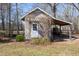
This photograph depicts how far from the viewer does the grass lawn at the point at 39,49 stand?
8.03m

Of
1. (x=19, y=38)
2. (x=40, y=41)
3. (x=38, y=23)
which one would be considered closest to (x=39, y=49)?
(x=40, y=41)

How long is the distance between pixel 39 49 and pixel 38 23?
807mm

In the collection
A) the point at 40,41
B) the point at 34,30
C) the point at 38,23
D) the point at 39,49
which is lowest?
the point at 39,49

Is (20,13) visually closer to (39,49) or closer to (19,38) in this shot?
(19,38)

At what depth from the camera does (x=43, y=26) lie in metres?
8.59

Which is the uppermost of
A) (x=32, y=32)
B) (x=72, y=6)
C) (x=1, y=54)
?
(x=72, y=6)

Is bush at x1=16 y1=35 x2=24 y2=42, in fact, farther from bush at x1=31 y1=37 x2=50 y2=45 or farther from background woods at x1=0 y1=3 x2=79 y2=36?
bush at x1=31 y1=37 x2=50 y2=45

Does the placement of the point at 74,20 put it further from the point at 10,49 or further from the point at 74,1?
the point at 10,49

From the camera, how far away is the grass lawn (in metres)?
8.03

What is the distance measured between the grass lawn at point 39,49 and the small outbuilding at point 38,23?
306 mm

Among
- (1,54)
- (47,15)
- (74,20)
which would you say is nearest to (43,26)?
(47,15)

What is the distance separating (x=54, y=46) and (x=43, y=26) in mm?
678

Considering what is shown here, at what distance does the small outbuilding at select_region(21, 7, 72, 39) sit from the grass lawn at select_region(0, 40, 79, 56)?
12.0 inches

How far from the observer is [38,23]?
28.3 ft
